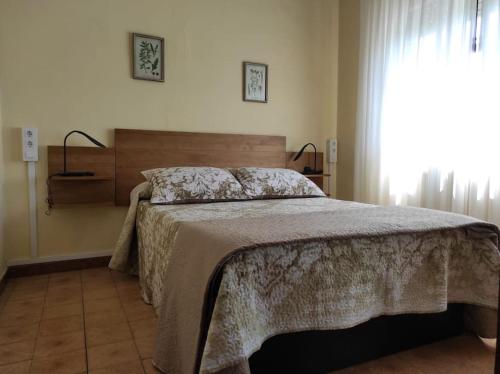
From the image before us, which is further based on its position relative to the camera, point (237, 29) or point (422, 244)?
point (237, 29)

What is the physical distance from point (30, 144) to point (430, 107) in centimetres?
304

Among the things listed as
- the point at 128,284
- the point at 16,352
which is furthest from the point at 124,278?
the point at 16,352

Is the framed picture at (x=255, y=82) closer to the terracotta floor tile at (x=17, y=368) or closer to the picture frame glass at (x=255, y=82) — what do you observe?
the picture frame glass at (x=255, y=82)

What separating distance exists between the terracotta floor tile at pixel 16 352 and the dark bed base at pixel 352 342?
1069 mm

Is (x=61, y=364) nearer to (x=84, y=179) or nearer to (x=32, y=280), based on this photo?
(x=32, y=280)

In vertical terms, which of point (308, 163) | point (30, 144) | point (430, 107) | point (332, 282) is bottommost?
point (332, 282)

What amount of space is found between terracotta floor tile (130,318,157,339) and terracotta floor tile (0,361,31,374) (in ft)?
1.53

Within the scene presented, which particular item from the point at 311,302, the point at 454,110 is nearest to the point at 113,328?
the point at 311,302

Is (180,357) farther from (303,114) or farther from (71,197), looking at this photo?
(303,114)

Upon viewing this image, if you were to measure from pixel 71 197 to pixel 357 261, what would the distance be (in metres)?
2.29

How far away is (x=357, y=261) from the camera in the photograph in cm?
144

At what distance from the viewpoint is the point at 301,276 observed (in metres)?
1.32

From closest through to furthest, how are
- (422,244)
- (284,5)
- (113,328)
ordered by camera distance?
(422,244) → (113,328) → (284,5)

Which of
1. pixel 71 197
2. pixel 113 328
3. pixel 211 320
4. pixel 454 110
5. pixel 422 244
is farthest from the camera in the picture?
pixel 71 197
